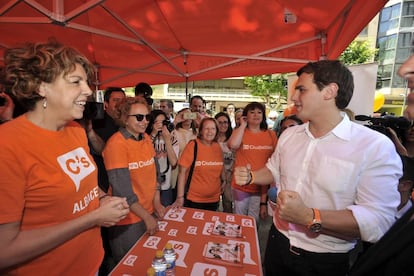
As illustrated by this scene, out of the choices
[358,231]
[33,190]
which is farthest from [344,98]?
[33,190]

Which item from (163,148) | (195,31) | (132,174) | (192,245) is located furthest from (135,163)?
(195,31)

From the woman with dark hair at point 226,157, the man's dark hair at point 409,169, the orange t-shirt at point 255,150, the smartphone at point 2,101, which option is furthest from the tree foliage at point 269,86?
the smartphone at point 2,101

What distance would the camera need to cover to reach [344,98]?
Answer: 1445mm

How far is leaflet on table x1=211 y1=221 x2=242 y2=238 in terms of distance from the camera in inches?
69.6

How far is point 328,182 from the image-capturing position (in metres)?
1.35

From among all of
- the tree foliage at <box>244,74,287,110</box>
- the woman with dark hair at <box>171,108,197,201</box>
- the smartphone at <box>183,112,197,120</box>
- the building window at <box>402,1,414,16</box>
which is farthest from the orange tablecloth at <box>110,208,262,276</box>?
the building window at <box>402,1,414,16</box>

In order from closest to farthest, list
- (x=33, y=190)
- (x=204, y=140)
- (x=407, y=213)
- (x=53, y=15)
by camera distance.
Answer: (x=407, y=213), (x=33, y=190), (x=53, y=15), (x=204, y=140)

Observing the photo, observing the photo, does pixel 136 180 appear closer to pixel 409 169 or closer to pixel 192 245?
pixel 192 245

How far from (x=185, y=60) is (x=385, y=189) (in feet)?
13.2

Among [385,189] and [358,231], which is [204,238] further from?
[385,189]

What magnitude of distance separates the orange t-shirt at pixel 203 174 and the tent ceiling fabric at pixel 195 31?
1984 millimetres

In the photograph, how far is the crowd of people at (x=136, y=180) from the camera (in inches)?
37.2

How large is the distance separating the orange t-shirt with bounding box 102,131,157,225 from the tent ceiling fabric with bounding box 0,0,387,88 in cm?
153

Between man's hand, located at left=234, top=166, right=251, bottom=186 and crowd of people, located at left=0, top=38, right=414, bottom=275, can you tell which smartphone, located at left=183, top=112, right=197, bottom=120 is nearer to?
crowd of people, located at left=0, top=38, right=414, bottom=275
